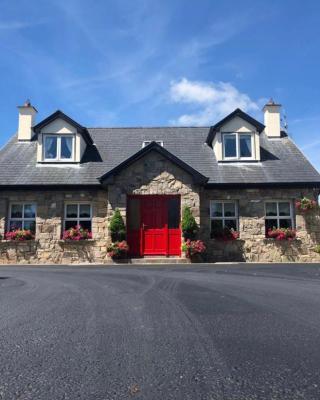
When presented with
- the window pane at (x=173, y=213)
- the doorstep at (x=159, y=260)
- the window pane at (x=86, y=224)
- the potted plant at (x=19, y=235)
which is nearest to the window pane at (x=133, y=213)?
the window pane at (x=173, y=213)

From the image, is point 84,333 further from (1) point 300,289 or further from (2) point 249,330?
(1) point 300,289

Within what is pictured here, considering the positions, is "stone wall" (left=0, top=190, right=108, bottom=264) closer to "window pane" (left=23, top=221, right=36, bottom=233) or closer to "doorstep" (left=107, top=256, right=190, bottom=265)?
"window pane" (left=23, top=221, right=36, bottom=233)

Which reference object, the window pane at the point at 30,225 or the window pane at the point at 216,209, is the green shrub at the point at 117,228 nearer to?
the window pane at the point at 30,225

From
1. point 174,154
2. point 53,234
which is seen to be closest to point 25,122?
point 53,234

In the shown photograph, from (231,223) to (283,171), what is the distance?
319 cm

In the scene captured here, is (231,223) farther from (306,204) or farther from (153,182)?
(153,182)

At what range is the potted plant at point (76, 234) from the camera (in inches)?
631

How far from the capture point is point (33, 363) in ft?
10.5

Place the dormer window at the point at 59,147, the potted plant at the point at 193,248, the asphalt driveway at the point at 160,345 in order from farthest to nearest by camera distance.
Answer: the dormer window at the point at 59,147, the potted plant at the point at 193,248, the asphalt driveway at the point at 160,345

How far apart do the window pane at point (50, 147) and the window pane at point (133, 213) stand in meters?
4.35

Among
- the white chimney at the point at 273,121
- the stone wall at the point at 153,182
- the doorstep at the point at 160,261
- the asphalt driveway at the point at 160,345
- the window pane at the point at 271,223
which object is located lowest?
the asphalt driveway at the point at 160,345

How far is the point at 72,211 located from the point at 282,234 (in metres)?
8.75

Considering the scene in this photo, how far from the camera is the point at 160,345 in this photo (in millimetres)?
3693

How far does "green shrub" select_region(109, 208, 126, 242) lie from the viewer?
15.4m
